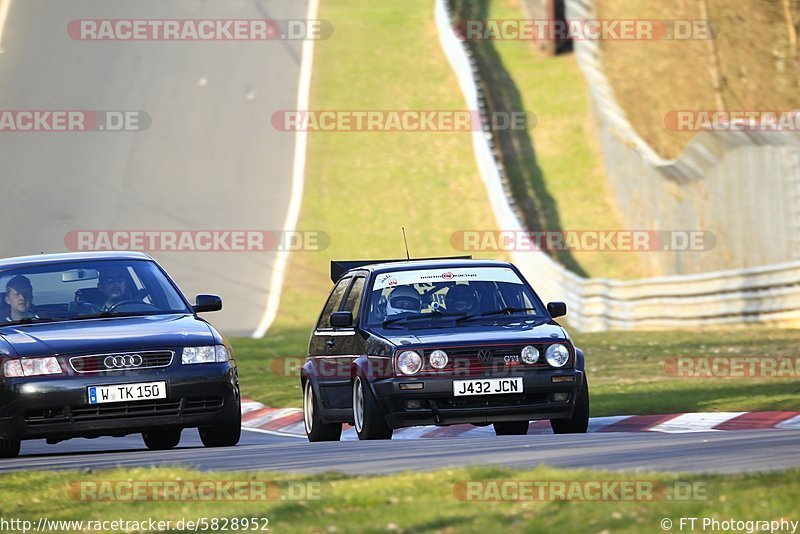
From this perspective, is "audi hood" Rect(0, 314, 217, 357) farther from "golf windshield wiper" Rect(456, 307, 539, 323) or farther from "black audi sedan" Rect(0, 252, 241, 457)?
"golf windshield wiper" Rect(456, 307, 539, 323)

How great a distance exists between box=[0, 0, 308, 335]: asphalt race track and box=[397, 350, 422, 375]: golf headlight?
17.1 metres

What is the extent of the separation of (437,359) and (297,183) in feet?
86.5

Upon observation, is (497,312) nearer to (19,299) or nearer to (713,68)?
(19,299)

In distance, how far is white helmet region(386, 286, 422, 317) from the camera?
13453 millimetres

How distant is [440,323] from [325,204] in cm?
2379

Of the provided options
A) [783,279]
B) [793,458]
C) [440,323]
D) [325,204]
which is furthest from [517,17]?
[793,458]

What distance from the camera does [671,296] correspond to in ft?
83.4

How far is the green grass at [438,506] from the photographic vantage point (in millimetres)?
7254

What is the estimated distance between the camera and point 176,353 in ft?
40.9

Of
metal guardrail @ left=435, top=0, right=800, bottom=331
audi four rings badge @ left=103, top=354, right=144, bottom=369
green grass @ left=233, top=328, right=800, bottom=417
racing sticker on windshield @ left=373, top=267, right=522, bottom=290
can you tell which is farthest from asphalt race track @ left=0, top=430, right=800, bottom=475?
metal guardrail @ left=435, top=0, right=800, bottom=331

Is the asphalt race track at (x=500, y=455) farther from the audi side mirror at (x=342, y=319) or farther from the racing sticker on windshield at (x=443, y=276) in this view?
the racing sticker on windshield at (x=443, y=276)

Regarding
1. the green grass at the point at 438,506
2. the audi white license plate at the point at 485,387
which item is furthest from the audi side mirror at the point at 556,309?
the green grass at the point at 438,506

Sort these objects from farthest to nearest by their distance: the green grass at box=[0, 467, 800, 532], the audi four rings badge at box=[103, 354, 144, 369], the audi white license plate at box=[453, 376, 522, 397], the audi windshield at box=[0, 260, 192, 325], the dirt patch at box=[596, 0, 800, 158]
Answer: the dirt patch at box=[596, 0, 800, 158], the audi windshield at box=[0, 260, 192, 325], the audi white license plate at box=[453, 376, 522, 397], the audi four rings badge at box=[103, 354, 144, 369], the green grass at box=[0, 467, 800, 532]

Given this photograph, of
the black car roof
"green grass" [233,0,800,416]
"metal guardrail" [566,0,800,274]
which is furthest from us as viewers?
"metal guardrail" [566,0,800,274]
